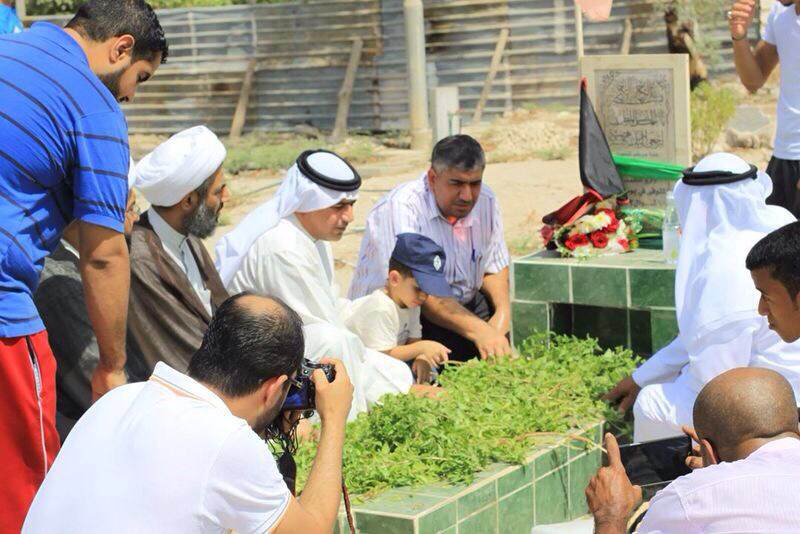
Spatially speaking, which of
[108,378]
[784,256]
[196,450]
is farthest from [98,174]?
[784,256]

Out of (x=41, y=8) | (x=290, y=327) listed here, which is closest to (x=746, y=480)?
(x=290, y=327)

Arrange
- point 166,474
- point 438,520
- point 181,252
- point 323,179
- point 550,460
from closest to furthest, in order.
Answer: point 166,474, point 438,520, point 550,460, point 181,252, point 323,179

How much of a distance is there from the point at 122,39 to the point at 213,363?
1.56 meters

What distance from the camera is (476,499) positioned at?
162 inches

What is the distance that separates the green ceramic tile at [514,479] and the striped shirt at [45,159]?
158cm

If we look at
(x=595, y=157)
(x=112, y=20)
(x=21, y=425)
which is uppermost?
(x=112, y=20)

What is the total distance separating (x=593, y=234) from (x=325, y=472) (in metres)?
3.78

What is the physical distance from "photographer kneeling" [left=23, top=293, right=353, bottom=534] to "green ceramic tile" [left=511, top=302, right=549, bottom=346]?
12.2ft

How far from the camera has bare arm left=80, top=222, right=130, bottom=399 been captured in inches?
149

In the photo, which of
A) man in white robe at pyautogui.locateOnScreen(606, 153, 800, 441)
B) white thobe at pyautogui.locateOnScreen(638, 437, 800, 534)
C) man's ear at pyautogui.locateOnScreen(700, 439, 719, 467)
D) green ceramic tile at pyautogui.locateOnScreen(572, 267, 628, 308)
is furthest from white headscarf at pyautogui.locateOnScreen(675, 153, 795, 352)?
white thobe at pyautogui.locateOnScreen(638, 437, 800, 534)

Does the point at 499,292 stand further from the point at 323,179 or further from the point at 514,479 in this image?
the point at 514,479

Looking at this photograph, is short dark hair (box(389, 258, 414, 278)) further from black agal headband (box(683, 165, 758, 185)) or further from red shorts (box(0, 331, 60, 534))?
red shorts (box(0, 331, 60, 534))

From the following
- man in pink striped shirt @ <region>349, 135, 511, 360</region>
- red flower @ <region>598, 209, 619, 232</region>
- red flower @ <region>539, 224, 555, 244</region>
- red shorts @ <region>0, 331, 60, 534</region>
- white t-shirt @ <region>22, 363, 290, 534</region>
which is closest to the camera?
white t-shirt @ <region>22, 363, 290, 534</region>

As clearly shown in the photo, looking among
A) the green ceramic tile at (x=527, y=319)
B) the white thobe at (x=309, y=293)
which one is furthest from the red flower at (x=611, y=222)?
the white thobe at (x=309, y=293)
